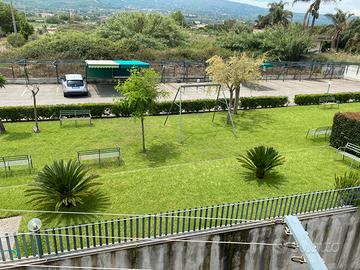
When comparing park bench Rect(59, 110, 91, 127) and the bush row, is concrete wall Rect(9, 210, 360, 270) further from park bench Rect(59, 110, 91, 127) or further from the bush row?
park bench Rect(59, 110, 91, 127)

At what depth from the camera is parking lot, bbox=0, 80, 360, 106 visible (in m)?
25.2

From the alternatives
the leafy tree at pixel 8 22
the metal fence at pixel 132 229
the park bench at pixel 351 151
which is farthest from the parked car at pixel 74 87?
the leafy tree at pixel 8 22

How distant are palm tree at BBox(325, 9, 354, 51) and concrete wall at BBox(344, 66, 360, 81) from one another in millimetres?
21941

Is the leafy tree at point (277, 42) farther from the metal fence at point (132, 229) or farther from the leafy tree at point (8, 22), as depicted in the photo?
the leafy tree at point (8, 22)

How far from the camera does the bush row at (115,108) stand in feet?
64.5

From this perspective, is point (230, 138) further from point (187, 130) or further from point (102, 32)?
point (102, 32)

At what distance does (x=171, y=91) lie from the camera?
30.7 meters

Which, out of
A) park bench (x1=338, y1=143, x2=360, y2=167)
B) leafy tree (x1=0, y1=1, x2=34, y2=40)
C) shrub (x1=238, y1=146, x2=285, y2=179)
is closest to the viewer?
shrub (x1=238, y1=146, x2=285, y2=179)

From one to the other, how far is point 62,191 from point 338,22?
230 feet

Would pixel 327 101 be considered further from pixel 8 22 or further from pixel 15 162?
pixel 8 22

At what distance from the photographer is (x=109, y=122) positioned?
20.7m

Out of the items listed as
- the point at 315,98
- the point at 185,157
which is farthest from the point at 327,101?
the point at 185,157

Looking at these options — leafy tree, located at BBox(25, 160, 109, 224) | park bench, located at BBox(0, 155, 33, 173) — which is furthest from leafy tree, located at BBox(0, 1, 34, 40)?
leafy tree, located at BBox(25, 160, 109, 224)

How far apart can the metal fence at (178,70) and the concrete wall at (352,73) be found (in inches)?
20.2
